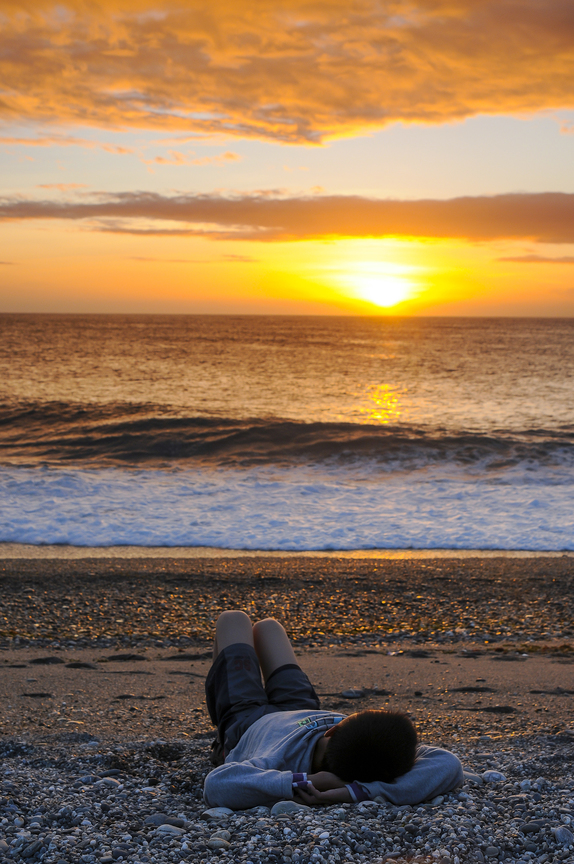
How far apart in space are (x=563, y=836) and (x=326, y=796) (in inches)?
36.2

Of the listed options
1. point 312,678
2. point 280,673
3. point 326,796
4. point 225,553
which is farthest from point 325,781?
point 225,553

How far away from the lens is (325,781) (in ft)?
9.01

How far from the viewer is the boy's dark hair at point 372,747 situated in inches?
105

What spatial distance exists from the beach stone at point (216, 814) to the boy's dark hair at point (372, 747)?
1.56 ft

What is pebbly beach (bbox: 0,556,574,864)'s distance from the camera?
2465 millimetres

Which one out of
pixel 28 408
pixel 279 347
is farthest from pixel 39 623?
pixel 279 347

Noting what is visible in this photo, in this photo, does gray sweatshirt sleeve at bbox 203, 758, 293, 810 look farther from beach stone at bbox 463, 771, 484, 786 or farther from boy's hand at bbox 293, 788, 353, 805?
beach stone at bbox 463, 771, 484, 786

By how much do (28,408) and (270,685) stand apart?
24517mm

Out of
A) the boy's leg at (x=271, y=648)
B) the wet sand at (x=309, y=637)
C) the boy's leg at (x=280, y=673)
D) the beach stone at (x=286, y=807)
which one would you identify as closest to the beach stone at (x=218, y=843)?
the beach stone at (x=286, y=807)

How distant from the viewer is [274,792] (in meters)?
2.73

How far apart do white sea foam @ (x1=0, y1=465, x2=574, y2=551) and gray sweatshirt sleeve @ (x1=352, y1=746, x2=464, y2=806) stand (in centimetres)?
762

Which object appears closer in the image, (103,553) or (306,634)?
(306,634)

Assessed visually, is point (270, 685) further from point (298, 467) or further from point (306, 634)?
point (298, 467)

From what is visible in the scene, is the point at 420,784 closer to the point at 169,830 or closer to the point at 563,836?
the point at 563,836
